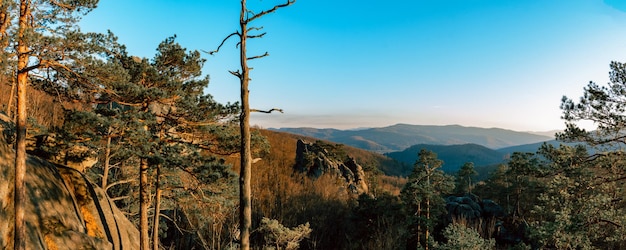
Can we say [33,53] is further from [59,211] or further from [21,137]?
[59,211]

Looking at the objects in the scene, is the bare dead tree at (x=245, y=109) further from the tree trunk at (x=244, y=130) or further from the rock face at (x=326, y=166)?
the rock face at (x=326, y=166)

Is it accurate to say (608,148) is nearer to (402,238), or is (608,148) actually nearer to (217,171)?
(217,171)

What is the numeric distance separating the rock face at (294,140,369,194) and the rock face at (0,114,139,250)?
30.9 meters

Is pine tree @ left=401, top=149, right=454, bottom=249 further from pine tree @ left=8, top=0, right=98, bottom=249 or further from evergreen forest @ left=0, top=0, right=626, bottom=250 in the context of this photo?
pine tree @ left=8, top=0, right=98, bottom=249

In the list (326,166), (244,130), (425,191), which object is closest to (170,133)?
(244,130)

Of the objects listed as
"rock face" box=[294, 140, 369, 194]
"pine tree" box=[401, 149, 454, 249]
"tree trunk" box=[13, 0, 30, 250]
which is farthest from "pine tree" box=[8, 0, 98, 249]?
"rock face" box=[294, 140, 369, 194]

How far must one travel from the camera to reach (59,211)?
955 centimetres

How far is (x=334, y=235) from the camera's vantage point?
109 ft

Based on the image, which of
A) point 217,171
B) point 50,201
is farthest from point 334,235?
point 50,201

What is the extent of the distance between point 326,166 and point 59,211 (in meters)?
35.7

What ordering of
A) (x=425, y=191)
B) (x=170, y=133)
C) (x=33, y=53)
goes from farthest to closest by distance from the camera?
(x=425, y=191) < (x=170, y=133) < (x=33, y=53)

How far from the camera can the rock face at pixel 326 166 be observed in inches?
1696

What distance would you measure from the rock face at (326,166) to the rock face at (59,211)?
30851 mm

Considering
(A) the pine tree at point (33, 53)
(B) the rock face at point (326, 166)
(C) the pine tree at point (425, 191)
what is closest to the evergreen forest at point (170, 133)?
(A) the pine tree at point (33, 53)
